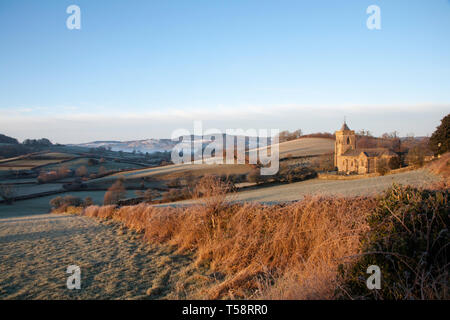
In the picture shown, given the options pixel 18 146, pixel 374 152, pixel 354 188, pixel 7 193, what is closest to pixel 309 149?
pixel 374 152

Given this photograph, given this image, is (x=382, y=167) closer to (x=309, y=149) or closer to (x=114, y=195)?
(x=309, y=149)

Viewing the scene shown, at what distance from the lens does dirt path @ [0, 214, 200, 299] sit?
4.61 metres

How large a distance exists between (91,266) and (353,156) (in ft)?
159

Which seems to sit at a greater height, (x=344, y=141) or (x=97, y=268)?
(x=344, y=141)

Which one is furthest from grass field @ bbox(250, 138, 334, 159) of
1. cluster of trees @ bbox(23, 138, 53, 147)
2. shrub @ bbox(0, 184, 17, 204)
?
cluster of trees @ bbox(23, 138, 53, 147)

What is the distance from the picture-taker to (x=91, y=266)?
5.87 m

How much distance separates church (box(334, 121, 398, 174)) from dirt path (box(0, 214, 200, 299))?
131ft

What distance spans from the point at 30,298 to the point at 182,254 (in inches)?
129

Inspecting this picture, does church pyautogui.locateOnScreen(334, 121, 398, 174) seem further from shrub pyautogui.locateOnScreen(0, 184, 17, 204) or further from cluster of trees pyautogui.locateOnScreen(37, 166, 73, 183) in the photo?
cluster of trees pyautogui.locateOnScreen(37, 166, 73, 183)

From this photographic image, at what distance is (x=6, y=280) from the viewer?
502 centimetres

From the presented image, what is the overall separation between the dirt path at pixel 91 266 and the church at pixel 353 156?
131 ft

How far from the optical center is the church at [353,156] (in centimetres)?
4206

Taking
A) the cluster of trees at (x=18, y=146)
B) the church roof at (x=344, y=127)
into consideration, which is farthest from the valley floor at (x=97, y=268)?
the cluster of trees at (x=18, y=146)

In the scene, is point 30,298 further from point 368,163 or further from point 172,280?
point 368,163
